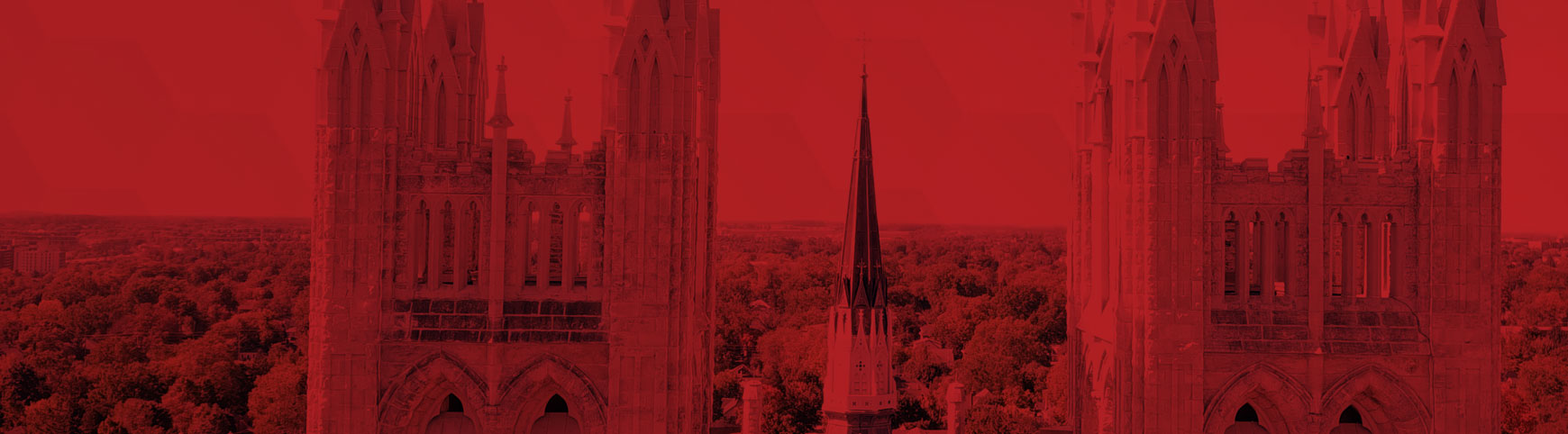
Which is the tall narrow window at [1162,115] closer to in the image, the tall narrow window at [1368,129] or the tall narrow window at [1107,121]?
the tall narrow window at [1107,121]

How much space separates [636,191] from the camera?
84.9 feet

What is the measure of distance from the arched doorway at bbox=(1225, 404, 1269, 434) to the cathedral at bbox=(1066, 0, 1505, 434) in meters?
0.08

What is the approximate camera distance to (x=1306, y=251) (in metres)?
26.9

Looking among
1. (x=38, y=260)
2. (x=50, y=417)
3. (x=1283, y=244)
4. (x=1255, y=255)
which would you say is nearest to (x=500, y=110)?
(x=1255, y=255)

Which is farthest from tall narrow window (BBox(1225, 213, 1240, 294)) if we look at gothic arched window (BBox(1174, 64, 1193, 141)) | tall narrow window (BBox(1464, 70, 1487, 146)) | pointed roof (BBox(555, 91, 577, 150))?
pointed roof (BBox(555, 91, 577, 150))

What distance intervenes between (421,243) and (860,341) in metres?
21.7

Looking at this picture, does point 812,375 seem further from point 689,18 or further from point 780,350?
point 689,18

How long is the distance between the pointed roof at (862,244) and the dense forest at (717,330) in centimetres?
1078

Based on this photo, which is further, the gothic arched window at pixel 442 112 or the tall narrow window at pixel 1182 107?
the gothic arched window at pixel 442 112

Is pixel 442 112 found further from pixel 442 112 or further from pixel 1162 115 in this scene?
pixel 1162 115

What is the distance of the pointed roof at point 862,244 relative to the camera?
46.7 meters

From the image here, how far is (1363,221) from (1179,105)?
14.4 feet

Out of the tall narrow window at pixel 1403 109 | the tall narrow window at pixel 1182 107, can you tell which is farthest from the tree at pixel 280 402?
the tall narrow window at pixel 1403 109

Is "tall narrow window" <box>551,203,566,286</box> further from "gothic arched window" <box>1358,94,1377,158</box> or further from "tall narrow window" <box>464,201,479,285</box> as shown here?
"gothic arched window" <box>1358,94,1377,158</box>
